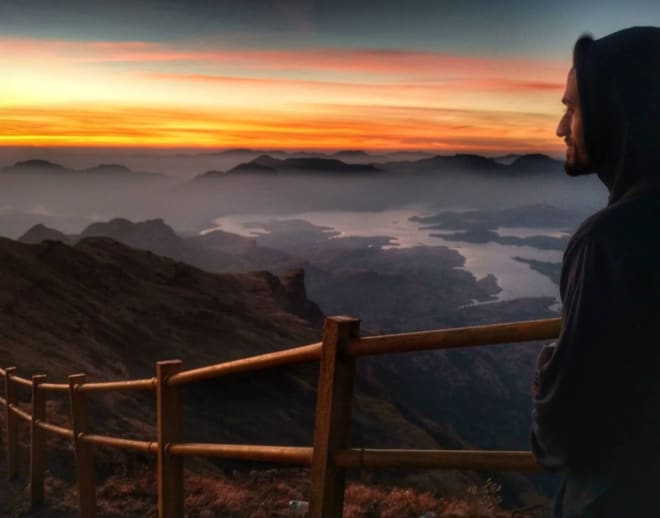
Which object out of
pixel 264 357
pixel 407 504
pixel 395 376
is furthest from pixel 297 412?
pixel 395 376

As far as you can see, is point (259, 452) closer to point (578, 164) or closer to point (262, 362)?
point (262, 362)

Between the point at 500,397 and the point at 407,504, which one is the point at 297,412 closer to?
the point at 407,504

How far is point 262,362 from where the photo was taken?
3410 millimetres

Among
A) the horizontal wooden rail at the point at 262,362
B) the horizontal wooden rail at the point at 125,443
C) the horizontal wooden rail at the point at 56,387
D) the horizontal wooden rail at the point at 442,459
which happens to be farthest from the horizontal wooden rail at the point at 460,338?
the horizontal wooden rail at the point at 56,387

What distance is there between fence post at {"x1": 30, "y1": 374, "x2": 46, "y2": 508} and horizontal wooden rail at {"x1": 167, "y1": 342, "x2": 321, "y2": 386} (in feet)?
11.6

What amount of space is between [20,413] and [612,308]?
723 centimetres

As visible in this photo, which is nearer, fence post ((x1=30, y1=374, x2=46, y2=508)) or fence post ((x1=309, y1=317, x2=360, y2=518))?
fence post ((x1=309, y1=317, x2=360, y2=518))

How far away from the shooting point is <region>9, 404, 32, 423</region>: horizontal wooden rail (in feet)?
25.0

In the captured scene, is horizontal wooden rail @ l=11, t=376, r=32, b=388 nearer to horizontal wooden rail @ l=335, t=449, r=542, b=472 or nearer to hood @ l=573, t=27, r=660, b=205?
horizontal wooden rail @ l=335, t=449, r=542, b=472

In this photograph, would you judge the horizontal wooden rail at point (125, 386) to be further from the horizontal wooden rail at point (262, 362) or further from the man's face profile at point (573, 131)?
the man's face profile at point (573, 131)

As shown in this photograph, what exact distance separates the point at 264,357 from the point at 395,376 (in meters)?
79.9

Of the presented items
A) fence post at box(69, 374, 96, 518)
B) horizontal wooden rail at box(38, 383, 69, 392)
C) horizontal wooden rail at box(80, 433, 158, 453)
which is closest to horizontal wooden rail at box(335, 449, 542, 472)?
horizontal wooden rail at box(80, 433, 158, 453)

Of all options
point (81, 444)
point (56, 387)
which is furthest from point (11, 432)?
point (81, 444)

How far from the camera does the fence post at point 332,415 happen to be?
2.95m
